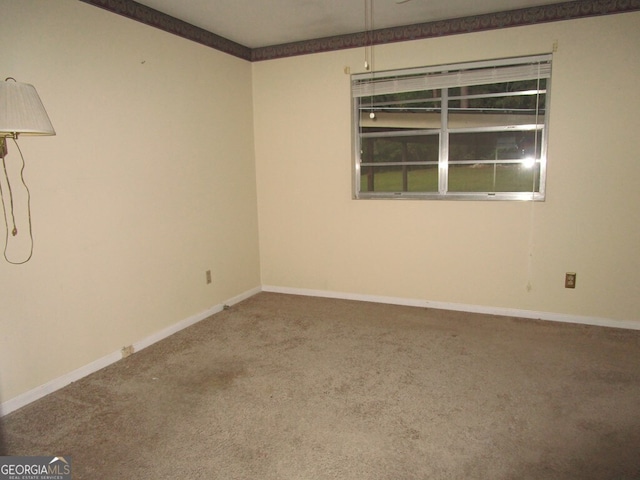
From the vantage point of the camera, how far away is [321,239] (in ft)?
14.5

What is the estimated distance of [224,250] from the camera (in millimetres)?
4109

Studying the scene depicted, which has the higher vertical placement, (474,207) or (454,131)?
(454,131)

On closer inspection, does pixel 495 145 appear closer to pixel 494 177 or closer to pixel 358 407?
pixel 494 177

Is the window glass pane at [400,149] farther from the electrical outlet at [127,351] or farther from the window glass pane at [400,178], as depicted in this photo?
the electrical outlet at [127,351]

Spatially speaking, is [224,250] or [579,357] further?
[224,250]

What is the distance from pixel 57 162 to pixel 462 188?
3.19 m

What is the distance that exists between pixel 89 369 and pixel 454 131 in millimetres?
3481

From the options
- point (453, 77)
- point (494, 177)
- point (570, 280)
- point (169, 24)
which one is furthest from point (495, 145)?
point (169, 24)

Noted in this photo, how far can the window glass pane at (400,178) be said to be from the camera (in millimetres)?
3939

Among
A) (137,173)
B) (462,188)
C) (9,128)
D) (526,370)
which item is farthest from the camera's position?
(462,188)

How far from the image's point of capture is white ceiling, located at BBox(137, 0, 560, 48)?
316cm

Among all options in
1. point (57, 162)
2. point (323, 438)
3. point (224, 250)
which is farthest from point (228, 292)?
Answer: point (323, 438)

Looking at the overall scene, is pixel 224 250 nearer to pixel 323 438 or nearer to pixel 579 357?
pixel 323 438

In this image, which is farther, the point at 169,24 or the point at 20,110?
the point at 169,24
